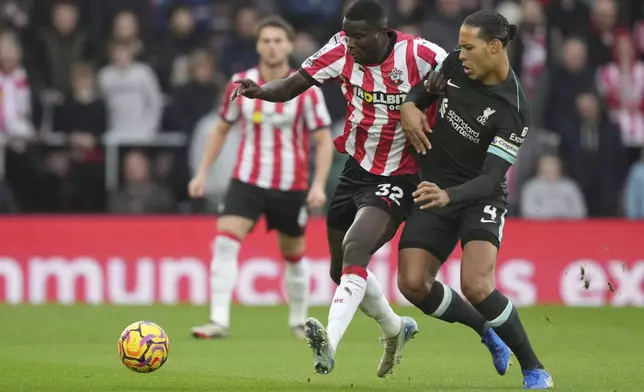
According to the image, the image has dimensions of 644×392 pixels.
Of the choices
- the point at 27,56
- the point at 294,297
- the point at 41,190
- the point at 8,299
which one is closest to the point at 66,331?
the point at 294,297

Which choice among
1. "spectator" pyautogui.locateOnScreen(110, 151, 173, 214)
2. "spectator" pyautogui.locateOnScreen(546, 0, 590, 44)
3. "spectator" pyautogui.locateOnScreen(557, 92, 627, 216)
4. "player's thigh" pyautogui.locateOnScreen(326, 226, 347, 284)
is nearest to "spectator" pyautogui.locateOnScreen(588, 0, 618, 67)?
"spectator" pyautogui.locateOnScreen(546, 0, 590, 44)

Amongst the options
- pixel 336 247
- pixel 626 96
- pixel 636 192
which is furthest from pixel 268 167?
pixel 626 96

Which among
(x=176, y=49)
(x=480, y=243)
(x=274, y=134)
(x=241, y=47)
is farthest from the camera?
(x=176, y=49)

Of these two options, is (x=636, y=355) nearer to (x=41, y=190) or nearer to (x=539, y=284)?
(x=539, y=284)

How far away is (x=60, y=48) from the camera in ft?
55.9

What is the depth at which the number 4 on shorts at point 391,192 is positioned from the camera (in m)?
8.77

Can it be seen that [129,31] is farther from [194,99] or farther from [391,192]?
[391,192]

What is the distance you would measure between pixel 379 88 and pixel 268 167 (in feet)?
12.0

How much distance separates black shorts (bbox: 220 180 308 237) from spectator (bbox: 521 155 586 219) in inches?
201

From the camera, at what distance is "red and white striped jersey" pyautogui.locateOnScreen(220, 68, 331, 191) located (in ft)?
40.3

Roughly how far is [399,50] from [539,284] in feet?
25.4

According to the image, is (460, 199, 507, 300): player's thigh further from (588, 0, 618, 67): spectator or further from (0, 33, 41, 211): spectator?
(588, 0, 618, 67): spectator

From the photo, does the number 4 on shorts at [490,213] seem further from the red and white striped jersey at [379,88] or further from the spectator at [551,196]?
the spectator at [551,196]

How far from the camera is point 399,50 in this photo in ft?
29.0
